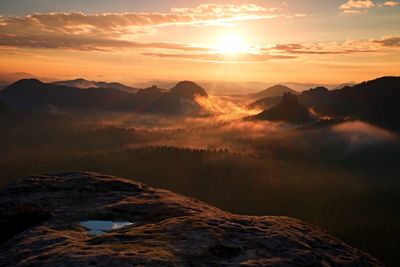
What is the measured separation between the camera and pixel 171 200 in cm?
3666

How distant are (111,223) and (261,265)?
40.6 ft

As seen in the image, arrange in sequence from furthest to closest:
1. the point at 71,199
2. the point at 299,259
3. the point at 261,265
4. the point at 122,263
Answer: the point at 71,199, the point at 299,259, the point at 261,265, the point at 122,263

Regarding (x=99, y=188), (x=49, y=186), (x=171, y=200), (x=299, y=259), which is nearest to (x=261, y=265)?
(x=299, y=259)

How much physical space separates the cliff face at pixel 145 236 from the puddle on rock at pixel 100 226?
10.8 inches

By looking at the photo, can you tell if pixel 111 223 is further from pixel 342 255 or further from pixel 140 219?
pixel 342 255

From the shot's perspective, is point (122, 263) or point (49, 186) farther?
point (49, 186)

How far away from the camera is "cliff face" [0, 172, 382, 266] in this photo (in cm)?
2283

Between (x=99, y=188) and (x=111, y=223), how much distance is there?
9558mm

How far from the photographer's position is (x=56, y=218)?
3200 centimetres

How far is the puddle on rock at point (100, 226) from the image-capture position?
96.7 ft

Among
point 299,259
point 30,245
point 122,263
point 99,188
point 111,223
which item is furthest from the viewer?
point 99,188

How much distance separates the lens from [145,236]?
25.8m

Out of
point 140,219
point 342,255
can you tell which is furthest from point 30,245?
point 342,255

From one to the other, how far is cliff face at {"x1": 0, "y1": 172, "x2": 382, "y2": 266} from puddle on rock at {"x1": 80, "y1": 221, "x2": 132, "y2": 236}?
275 millimetres
